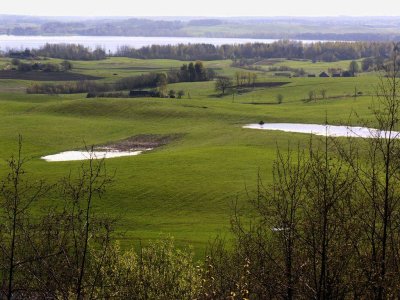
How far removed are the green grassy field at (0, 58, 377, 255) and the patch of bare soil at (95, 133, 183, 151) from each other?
2.19 metres

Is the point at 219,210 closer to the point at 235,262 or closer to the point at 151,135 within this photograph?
the point at 235,262

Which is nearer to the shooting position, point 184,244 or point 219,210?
point 184,244

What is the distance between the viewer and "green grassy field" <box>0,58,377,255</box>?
164 feet

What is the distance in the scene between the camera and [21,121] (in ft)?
340

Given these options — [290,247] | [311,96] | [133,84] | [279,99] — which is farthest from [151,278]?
[133,84]

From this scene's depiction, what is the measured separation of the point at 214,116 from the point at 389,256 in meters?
90.9

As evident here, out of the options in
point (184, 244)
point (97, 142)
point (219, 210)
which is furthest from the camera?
point (97, 142)

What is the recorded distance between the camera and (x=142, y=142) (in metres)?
90.1

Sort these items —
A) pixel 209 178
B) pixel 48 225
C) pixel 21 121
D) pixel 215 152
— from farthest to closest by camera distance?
1. pixel 21 121
2. pixel 215 152
3. pixel 209 178
4. pixel 48 225

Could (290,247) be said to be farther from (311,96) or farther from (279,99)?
(311,96)

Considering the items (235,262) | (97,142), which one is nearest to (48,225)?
(235,262)

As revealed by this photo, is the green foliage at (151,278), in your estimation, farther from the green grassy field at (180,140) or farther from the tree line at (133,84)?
the tree line at (133,84)

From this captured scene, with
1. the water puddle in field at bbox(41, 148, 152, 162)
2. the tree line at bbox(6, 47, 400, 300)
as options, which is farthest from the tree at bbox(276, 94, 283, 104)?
the tree line at bbox(6, 47, 400, 300)

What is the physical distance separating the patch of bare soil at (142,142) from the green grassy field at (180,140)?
2191mm
